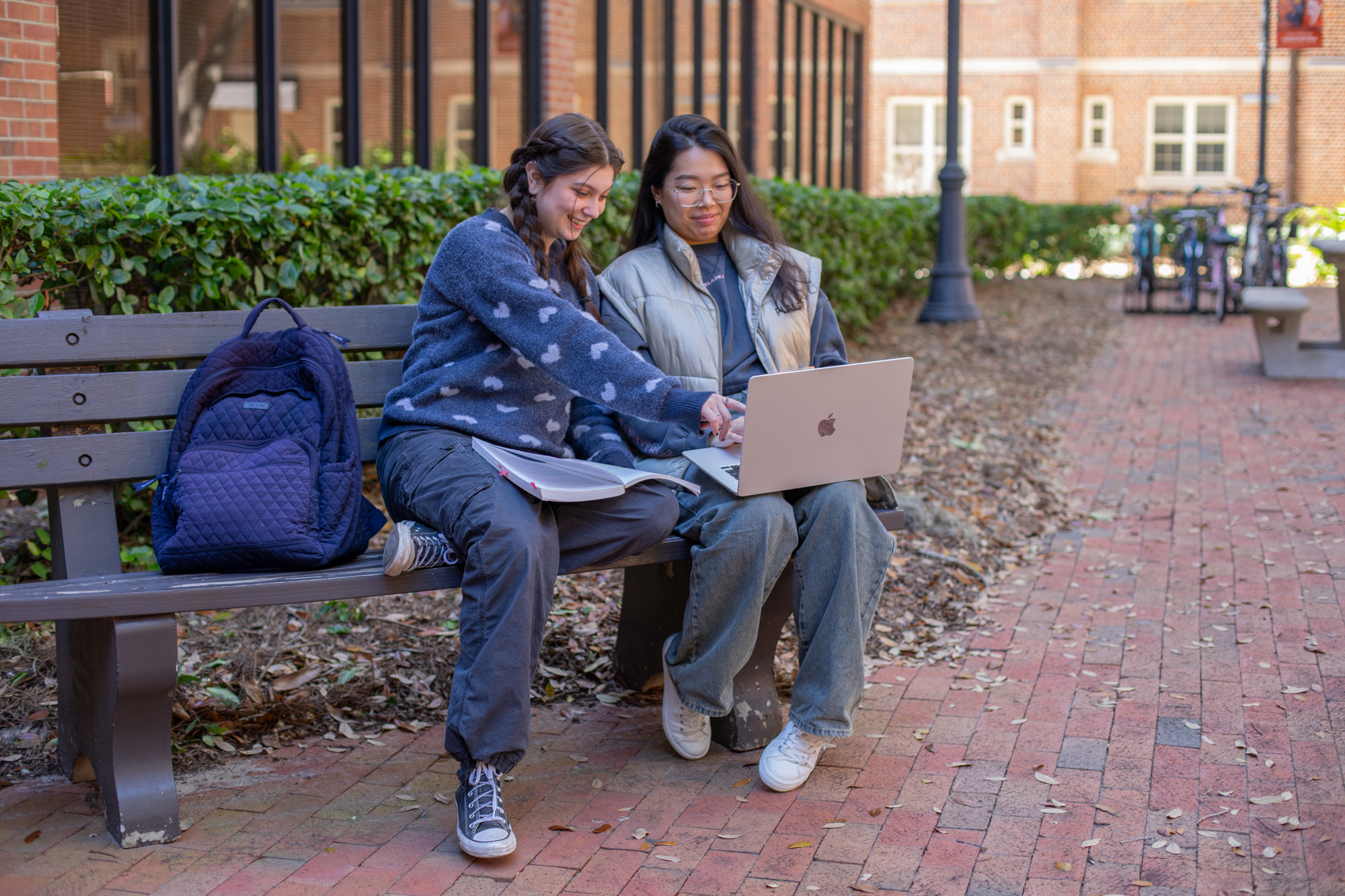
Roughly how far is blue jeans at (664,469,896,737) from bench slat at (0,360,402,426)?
1.27m

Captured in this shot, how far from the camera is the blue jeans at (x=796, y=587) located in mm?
3041

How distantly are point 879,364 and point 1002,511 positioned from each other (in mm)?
2822

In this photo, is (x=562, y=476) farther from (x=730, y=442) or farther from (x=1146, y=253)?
(x=1146, y=253)

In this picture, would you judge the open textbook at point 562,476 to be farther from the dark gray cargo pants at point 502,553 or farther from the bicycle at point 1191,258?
the bicycle at point 1191,258

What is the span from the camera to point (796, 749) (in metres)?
3.07

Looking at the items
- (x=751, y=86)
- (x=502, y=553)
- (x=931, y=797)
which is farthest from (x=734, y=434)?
(x=751, y=86)

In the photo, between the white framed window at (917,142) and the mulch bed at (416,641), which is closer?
the mulch bed at (416,641)

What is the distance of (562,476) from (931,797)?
1.13m

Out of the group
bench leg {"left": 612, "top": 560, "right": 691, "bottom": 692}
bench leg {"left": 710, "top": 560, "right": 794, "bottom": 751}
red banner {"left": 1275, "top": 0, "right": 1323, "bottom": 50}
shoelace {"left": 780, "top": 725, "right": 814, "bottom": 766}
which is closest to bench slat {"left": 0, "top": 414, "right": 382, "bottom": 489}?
bench leg {"left": 612, "top": 560, "right": 691, "bottom": 692}

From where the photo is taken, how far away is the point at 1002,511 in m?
5.62

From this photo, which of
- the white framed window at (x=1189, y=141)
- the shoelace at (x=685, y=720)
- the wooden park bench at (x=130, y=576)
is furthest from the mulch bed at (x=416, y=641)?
the white framed window at (x=1189, y=141)

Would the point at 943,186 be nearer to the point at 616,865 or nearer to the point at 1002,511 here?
the point at 1002,511

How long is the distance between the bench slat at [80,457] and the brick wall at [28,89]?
3017 mm

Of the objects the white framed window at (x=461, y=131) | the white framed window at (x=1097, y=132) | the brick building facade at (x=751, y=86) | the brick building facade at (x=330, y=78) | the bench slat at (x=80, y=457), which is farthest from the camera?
the white framed window at (x=1097, y=132)
